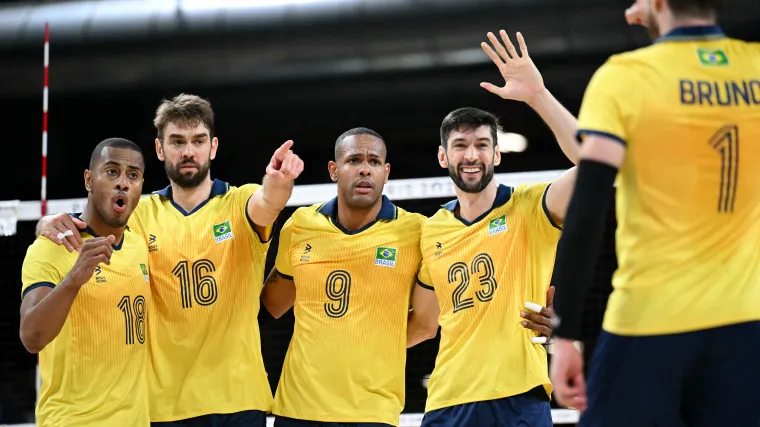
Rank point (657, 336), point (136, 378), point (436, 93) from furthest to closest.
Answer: point (436, 93) < point (136, 378) < point (657, 336)

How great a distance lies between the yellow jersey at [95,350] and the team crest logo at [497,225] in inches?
70.5

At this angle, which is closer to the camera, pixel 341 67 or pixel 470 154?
pixel 470 154

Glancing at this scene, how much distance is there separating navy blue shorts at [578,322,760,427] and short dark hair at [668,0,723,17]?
Answer: 915mm

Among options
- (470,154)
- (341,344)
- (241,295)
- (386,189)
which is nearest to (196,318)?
(241,295)

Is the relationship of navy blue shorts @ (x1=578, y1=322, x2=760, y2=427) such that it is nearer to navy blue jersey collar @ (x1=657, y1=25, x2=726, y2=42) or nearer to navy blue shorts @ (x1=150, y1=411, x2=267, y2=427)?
navy blue jersey collar @ (x1=657, y1=25, x2=726, y2=42)

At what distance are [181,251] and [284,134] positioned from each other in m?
2.23

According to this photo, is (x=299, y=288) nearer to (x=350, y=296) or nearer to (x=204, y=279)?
(x=350, y=296)

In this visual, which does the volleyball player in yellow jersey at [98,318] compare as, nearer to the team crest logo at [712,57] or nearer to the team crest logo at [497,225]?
the team crest logo at [497,225]

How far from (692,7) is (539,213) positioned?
1946mm

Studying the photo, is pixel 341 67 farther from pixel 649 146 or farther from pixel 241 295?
pixel 649 146

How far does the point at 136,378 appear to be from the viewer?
4.47 metres

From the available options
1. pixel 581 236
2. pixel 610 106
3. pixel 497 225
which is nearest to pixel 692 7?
pixel 610 106

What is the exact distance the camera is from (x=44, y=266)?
170 inches

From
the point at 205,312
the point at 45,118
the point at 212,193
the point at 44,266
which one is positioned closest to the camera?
the point at 44,266
